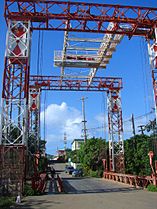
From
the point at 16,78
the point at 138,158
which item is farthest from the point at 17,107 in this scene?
the point at 138,158

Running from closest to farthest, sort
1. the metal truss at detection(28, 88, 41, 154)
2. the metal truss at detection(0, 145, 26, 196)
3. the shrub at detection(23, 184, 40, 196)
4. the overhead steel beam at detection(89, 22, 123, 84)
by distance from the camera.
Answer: the metal truss at detection(0, 145, 26, 196) → the shrub at detection(23, 184, 40, 196) → the overhead steel beam at detection(89, 22, 123, 84) → the metal truss at detection(28, 88, 41, 154)

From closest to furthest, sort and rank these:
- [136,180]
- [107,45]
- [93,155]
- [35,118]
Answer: [136,180], [107,45], [35,118], [93,155]

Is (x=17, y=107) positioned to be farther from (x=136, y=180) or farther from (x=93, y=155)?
(x=93, y=155)

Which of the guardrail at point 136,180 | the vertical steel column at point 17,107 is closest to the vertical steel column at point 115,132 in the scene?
the guardrail at point 136,180

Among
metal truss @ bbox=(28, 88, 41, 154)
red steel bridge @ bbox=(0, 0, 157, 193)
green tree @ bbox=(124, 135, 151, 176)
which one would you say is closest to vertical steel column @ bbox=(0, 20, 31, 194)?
red steel bridge @ bbox=(0, 0, 157, 193)

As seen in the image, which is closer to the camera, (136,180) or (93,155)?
(136,180)

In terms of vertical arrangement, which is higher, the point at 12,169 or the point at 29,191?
the point at 12,169

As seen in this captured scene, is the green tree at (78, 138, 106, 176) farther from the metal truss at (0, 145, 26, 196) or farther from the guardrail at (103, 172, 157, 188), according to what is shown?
the metal truss at (0, 145, 26, 196)

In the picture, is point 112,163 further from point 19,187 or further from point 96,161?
point 19,187

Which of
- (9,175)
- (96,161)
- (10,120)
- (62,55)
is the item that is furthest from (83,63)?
(96,161)

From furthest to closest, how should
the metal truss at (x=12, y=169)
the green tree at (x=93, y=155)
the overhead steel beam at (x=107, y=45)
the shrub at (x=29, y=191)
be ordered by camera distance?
the green tree at (x=93, y=155) < the overhead steel beam at (x=107, y=45) < the shrub at (x=29, y=191) < the metal truss at (x=12, y=169)

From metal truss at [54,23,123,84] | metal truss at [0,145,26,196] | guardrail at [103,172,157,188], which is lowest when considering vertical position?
guardrail at [103,172,157,188]

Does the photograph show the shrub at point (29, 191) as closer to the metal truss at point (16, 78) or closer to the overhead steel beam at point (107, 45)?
the metal truss at point (16, 78)

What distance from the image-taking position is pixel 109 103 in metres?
31.3
